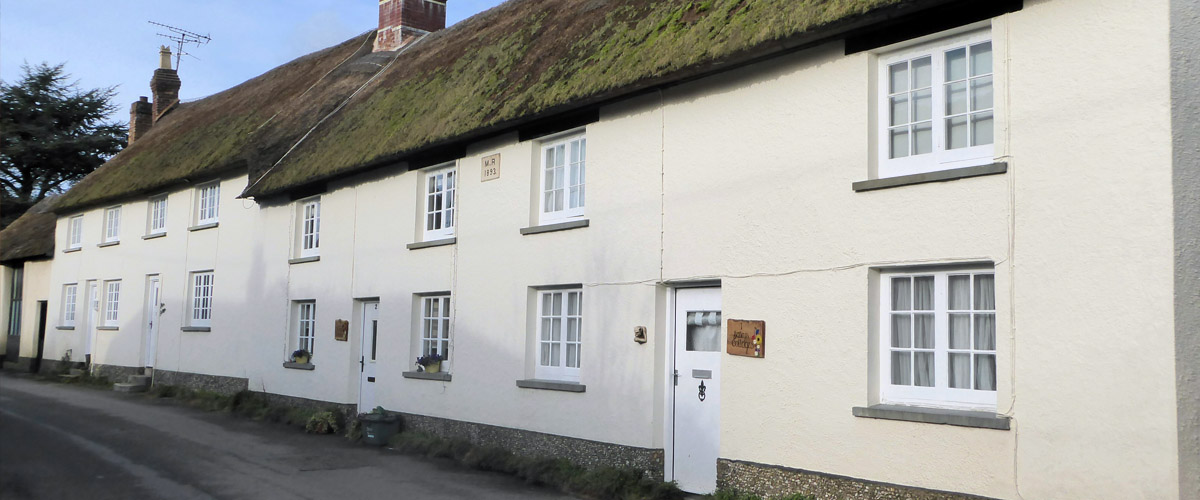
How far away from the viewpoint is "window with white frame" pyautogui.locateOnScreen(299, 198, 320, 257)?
1803 centimetres

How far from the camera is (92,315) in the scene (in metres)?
27.0

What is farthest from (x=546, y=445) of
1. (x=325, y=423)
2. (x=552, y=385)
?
(x=325, y=423)

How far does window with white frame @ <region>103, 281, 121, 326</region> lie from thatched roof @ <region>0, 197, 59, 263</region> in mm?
4883

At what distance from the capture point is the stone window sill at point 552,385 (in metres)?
11.5

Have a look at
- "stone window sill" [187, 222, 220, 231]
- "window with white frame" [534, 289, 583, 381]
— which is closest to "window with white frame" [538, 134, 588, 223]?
"window with white frame" [534, 289, 583, 381]

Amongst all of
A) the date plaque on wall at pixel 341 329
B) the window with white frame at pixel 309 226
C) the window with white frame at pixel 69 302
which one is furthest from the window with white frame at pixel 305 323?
the window with white frame at pixel 69 302

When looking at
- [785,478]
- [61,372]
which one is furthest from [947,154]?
[61,372]

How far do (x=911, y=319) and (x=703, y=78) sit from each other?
Answer: 3.51 metres

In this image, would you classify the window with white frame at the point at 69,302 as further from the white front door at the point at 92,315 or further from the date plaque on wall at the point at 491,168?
the date plaque on wall at the point at 491,168

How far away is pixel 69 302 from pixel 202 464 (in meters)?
19.6

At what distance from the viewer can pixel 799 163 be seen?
909 centimetres

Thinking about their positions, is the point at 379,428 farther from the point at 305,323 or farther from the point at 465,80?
the point at 465,80

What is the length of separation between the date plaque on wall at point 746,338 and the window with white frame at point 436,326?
227 inches

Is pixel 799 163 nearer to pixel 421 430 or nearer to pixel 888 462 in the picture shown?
pixel 888 462
